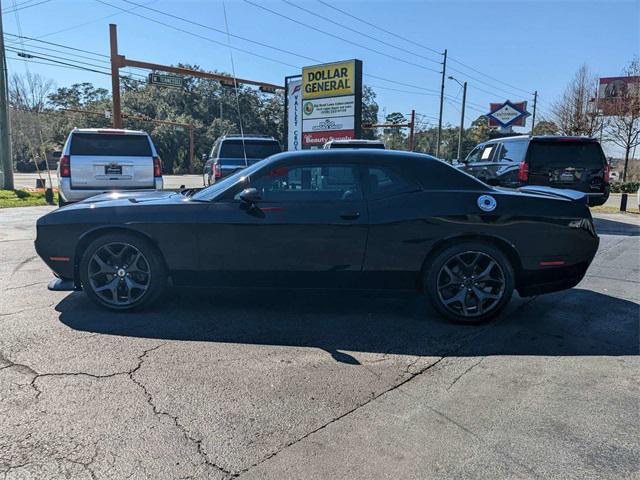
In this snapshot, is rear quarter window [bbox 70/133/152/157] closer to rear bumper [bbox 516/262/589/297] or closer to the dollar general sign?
the dollar general sign

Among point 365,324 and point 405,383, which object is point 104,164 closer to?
point 365,324

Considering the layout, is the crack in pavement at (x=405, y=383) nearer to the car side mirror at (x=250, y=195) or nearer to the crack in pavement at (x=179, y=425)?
the crack in pavement at (x=179, y=425)

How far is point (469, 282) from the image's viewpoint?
14.8 ft

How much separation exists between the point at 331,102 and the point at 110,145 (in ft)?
24.0

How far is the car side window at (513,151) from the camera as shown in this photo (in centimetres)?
1076

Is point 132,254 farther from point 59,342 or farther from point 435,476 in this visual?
point 435,476

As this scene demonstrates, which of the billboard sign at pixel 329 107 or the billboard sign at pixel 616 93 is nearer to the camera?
the billboard sign at pixel 329 107

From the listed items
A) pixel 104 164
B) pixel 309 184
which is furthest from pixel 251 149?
pixel 309 184

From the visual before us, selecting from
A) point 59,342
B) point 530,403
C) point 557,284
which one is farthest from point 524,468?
point 59,342

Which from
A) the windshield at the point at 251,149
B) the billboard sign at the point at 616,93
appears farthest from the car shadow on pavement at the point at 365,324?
the billboard sign at the point at 616,93

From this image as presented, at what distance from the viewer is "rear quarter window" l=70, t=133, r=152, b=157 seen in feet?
31.5

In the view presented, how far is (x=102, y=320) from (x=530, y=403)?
3.54m

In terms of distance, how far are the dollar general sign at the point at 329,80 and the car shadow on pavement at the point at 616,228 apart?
7.58 m

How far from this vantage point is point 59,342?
3.86 metres
